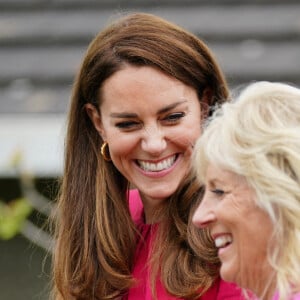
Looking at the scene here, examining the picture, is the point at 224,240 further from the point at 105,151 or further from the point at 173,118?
the point at 105,151

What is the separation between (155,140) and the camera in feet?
13.1

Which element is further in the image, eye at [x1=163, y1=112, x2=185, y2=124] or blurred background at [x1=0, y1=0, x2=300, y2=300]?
blurred background at [x1=0, y1=0, x2=300, y2=300]

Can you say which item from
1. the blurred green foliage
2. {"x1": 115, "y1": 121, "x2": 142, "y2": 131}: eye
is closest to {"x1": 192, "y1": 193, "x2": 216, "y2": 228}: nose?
{"x1": 115, "y1": 121, "x2": 142, "y2": 131}: eye

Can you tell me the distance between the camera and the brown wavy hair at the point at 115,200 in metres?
4.02

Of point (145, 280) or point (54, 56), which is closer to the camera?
point (145, 280)

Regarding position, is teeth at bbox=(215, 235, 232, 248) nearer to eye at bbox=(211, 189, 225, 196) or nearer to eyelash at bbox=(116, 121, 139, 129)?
eye at bbox=(211, 189, 225, 196)

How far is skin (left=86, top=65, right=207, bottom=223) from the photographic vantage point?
3.96 metres

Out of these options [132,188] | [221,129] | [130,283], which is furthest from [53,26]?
[221,129]

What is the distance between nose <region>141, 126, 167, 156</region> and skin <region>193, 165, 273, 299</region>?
25.7 inches

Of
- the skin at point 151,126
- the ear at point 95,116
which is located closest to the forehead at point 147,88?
the skin at point 151,126

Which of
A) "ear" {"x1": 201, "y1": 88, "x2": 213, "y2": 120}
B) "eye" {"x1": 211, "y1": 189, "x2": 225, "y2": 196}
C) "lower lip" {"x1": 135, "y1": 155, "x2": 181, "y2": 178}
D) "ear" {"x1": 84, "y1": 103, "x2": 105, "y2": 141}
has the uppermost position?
"eye" {"x1": 211, "y1": 189, "x2": 225, "y2": 196}

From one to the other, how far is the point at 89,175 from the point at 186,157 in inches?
16.2

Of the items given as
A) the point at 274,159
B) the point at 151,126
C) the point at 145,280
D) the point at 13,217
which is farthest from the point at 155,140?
the point at 13,217

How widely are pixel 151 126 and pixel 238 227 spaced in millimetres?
786
